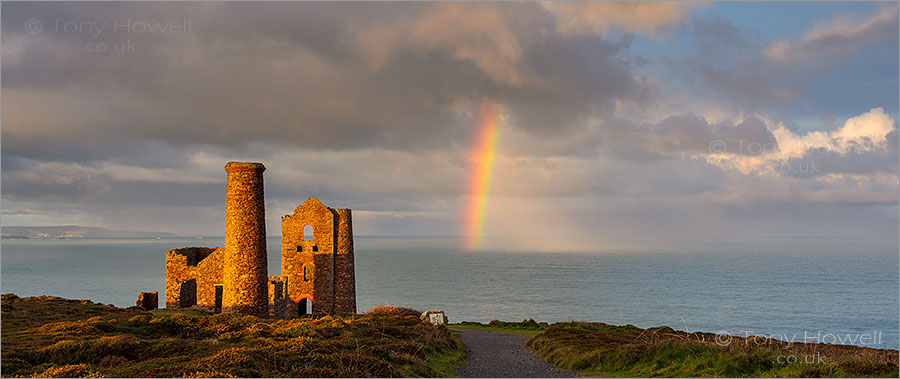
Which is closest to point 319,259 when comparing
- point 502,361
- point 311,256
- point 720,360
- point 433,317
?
point 311,256

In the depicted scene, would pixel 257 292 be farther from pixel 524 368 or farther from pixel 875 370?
pixel 875 370

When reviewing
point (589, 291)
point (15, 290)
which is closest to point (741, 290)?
point (589, 291)

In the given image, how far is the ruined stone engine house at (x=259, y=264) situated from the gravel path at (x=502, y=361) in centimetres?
1209

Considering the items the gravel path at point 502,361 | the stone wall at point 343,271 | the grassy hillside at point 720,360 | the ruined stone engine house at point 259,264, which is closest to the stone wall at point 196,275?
the ruined stone engine house at point 259,264

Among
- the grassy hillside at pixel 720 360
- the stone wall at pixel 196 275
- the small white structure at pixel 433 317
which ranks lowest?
the small white structure at pixel 433 317

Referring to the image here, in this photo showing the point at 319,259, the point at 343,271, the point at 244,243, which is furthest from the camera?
the point at 343,271

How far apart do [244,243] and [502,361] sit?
14772 millimetres

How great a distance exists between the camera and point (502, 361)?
2494cm

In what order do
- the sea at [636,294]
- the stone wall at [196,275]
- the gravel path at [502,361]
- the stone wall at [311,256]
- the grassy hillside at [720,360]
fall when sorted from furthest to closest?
the sea at [636,294]
the stone wall at [311,256]
the stone wall at [196,275]
the gravel path at [502,361]
the grassy hillside at [720,360]

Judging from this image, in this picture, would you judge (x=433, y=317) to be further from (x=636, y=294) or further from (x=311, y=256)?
(x=636, y=294)

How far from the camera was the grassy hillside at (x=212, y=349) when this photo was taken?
1487 cm

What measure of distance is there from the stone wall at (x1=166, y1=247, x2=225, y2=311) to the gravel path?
1671cm

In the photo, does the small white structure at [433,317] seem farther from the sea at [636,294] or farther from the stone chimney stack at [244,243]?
the sea at [636,294]

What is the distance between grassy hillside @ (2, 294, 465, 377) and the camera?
1487 centimetres
